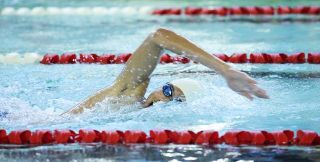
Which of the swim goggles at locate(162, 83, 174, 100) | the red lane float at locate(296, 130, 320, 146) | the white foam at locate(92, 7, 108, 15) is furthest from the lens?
the white foam at locate(92, 7, 108, 15)

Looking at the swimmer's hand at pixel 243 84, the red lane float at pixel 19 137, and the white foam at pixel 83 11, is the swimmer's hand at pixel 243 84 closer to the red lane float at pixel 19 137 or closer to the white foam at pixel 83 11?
the red lane float at pixel 19 137

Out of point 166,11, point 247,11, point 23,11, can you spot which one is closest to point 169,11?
point 166,11

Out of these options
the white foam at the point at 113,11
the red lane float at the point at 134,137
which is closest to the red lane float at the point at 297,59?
the red lane float at the point at 134,137

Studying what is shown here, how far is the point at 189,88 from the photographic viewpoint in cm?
445

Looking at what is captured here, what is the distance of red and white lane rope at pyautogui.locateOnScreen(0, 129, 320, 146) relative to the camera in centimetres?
398

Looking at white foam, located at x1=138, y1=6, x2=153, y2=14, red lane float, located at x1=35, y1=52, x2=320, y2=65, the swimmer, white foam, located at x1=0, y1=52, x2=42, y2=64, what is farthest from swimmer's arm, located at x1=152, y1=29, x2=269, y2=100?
white foam, located at x1=138, y1=6, x2=153, y2=14

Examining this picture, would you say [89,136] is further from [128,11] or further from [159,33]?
[128,11]

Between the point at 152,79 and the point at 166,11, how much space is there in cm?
460

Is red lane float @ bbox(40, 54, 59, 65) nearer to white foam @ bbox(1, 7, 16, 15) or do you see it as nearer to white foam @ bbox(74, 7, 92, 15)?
white foam @ bbox(74, 7, 92, 15)

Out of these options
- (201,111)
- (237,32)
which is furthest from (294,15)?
(201,111)

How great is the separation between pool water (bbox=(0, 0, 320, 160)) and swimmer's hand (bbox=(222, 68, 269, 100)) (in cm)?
77

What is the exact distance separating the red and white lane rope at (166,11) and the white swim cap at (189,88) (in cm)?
585

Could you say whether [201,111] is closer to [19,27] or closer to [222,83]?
[222,83]

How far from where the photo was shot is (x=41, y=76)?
6.47m
